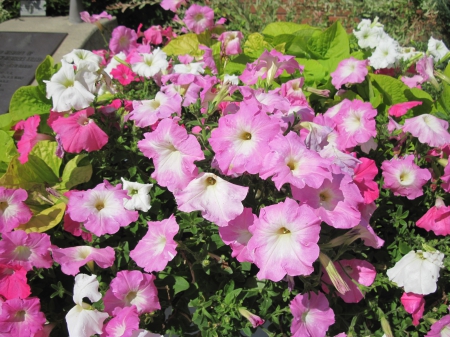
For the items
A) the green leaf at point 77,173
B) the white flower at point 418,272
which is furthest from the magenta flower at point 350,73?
the green leaf at point 77,173

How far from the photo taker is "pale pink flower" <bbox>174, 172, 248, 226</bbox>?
2.86 ft

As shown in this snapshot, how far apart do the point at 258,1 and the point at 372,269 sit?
1.71 m

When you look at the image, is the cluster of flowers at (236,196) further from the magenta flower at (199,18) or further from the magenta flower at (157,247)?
the magenta flower at (199,18)

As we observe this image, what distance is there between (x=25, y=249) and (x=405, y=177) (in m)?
0.97

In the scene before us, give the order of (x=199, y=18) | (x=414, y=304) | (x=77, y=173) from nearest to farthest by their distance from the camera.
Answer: (x=414, y=304), (x=77, y=173), (x=199, y=18)

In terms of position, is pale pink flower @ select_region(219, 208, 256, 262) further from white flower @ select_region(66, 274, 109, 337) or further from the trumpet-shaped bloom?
white flower @ select_region(66, 274, 109, 337)

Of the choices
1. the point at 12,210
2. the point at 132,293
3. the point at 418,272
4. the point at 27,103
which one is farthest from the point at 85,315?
the point at 27,103

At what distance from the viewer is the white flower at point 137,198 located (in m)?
1.05

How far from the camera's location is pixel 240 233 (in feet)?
3.08

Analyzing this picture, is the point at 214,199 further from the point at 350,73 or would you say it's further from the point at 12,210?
the point at 350,73

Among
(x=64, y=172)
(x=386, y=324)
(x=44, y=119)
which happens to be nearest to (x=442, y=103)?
(x=386, y=324)

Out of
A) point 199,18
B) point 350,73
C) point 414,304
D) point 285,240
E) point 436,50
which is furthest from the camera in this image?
point 199,18

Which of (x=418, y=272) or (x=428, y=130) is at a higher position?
(x=428, y=130)

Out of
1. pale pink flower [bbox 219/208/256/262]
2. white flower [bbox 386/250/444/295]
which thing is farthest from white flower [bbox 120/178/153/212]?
A: white flower [bbox 386/250/444/295]
